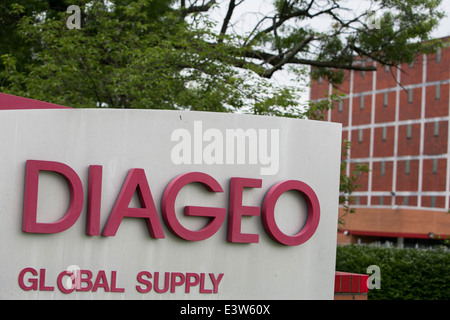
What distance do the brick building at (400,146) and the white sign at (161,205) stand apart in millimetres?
43538

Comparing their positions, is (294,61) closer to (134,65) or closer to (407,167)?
(134,65)

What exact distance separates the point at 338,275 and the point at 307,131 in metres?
2.22

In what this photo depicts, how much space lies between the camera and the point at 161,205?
6.19 meters

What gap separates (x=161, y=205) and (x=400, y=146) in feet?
178

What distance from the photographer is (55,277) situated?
19.7 ft

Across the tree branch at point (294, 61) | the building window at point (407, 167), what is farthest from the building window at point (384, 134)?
the tree branch at point (294, 61)

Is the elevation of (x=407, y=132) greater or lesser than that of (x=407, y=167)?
greater

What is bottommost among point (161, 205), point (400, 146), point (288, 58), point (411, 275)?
point (411, 275)

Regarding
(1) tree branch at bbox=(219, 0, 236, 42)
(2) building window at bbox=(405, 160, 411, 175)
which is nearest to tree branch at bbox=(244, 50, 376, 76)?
(1) tree branch at bbox=(219, 0, 236, 42)

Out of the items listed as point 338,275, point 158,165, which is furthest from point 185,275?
point 338,275

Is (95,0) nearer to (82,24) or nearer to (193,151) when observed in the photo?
(82,24)

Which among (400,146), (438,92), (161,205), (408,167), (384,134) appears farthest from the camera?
(384,134)

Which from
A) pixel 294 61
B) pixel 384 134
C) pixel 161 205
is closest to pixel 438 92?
pixel 384 134
